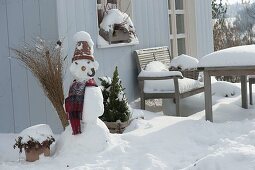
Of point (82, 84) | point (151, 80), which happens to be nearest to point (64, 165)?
point (82, 84)

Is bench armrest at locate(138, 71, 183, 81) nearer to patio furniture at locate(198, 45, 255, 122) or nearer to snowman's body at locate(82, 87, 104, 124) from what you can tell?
patio furniture at locate(198, 45, 255, 122)

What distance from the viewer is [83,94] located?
450cm

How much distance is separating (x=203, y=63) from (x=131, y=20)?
1.74 metres

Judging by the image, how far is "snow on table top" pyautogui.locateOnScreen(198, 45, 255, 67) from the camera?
5512mm

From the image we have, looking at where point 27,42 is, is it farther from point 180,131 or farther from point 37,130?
point 180,131

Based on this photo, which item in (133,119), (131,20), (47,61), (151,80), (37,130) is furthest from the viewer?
(131,20)

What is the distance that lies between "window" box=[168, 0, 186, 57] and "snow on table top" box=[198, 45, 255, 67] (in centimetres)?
303

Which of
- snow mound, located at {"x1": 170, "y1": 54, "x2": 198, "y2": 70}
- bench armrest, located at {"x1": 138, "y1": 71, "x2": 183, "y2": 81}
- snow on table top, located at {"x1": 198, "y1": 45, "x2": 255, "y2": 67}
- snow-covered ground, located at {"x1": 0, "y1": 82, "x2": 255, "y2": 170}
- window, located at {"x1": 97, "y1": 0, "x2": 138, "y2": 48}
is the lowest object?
snow-covered ground, located at {"x1": 0, "y1": 82, "x2": 255, "y2": 170}

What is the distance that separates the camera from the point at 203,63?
5703mm

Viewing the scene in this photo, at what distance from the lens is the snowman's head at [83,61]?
4.59m

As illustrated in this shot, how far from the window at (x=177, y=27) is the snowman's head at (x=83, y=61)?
4.23 m

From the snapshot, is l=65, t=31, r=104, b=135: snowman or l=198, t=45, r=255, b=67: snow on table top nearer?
l=65, t=31, r=104, b=135: snowman

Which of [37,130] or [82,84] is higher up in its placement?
[82,84]

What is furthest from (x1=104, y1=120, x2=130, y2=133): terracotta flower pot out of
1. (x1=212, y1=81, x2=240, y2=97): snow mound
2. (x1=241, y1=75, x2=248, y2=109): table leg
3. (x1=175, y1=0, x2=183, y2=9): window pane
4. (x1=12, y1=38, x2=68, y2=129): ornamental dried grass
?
(x1=175, y1=0, x2=183, y2=9): window pane
